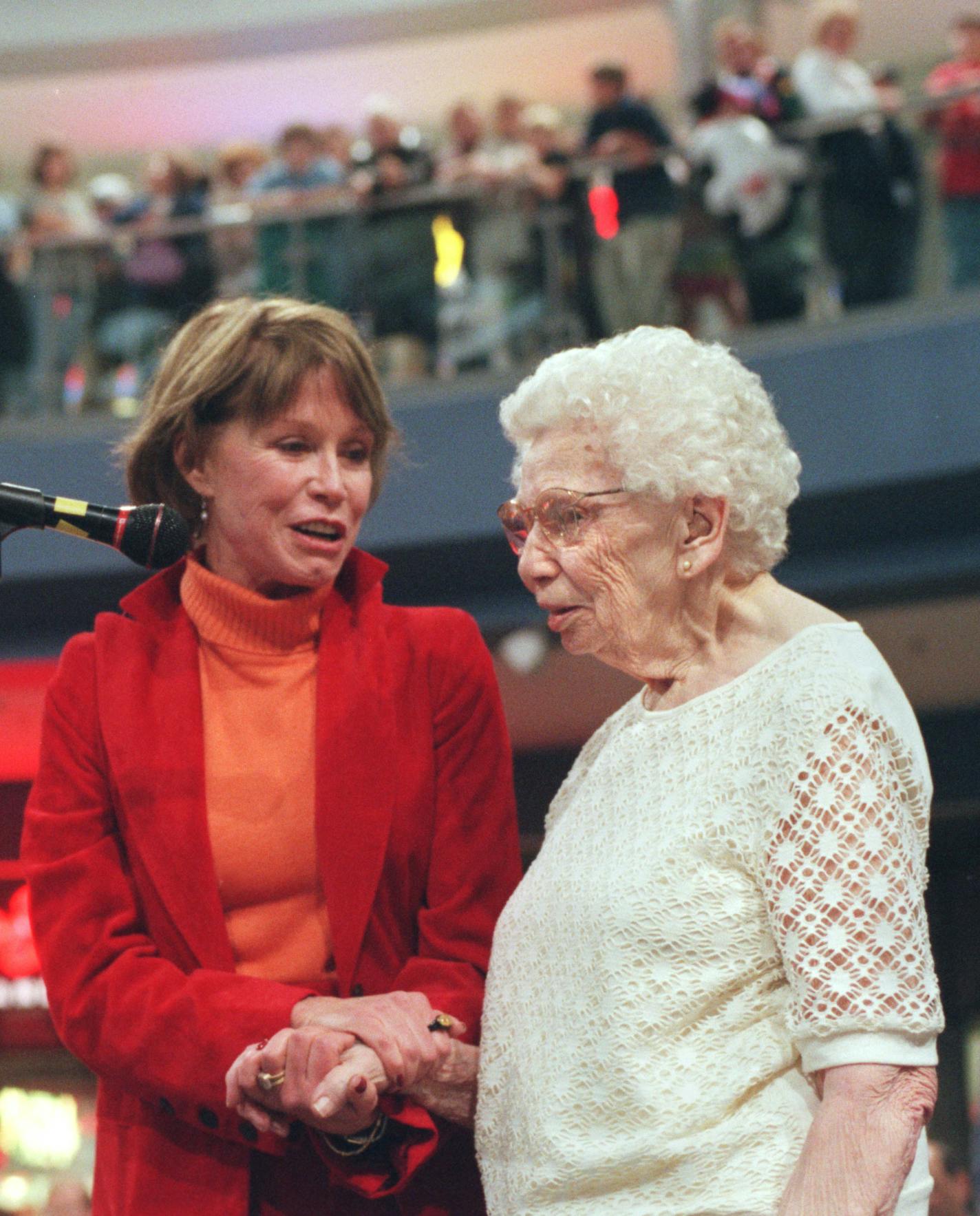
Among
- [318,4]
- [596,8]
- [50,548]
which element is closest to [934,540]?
[50,548]

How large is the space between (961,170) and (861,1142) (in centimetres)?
475

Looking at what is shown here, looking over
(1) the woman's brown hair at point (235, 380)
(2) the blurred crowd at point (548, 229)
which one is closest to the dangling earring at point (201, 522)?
(1) the woman's brown hair at point (235, 380)

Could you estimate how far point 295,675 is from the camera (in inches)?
86.3

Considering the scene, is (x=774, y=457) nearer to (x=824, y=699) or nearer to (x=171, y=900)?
(x=824, y=699)

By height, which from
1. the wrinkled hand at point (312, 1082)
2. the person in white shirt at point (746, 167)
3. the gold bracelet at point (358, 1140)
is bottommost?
the gold bracelet at point (358, 1140)

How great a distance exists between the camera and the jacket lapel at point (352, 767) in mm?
2045

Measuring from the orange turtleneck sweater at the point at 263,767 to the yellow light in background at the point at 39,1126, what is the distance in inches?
282

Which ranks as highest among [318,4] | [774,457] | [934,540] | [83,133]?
[318,4]

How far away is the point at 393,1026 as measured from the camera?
1911mm

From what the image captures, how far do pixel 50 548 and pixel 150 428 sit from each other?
4542 mm

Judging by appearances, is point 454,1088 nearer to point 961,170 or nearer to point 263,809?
point 263,809

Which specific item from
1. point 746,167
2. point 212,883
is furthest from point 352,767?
point 746,167

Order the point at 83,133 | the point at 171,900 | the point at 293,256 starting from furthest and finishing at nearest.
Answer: the point at 83,133 < the point at 293,256 < the point at 171,900

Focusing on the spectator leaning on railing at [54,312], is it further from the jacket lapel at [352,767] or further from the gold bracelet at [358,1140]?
the gold bracelet at [358,1140]
